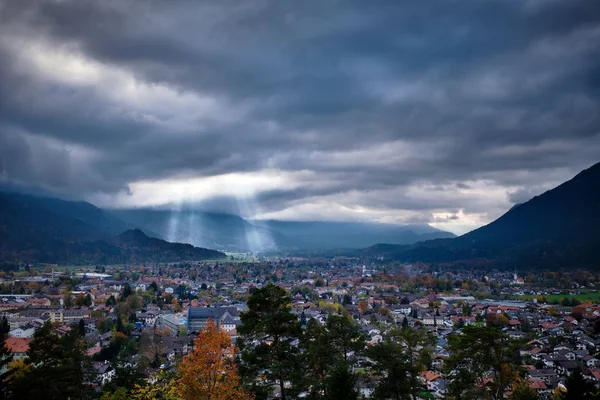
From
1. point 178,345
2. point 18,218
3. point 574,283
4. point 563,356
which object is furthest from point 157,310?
point 18,218

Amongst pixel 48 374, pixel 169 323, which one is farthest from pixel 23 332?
pixel 48 374

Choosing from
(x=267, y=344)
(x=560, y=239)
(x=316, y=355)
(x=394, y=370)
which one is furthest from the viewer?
(x=560, y=239)

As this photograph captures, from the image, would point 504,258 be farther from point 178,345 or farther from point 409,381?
point 409,381

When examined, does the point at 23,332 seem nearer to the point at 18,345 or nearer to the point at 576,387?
the point at 18,345

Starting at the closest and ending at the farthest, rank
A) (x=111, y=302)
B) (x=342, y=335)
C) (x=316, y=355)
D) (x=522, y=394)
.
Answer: (x=316, y=355)
(x=522, y=394)
(x=342, y=335)
(x=111, y=302)

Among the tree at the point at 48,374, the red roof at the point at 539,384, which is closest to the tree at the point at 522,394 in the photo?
the tree at the point at 48,374
